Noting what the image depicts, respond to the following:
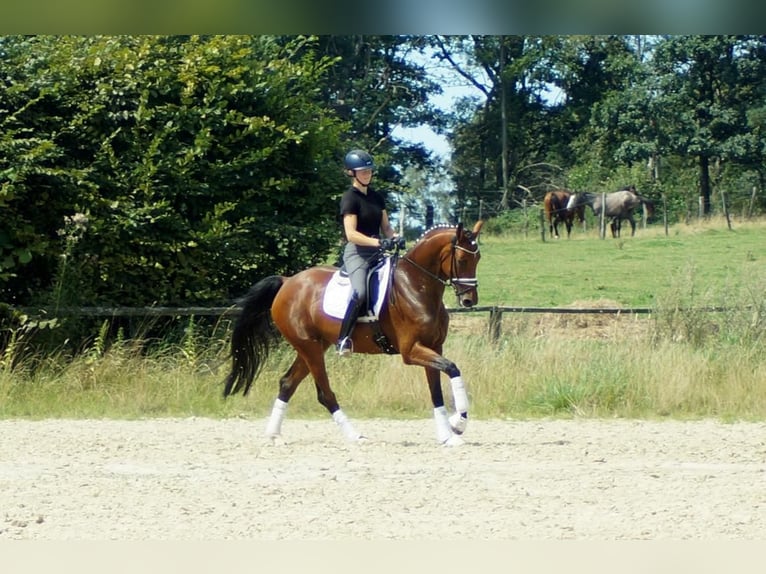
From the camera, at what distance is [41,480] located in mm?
7781

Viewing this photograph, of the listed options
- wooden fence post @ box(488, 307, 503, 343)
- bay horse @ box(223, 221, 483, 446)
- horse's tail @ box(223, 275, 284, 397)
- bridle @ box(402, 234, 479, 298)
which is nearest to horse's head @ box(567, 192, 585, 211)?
wooden fence post @ box(488, 307, 503, 343)

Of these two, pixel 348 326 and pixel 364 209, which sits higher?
pixel 364 209

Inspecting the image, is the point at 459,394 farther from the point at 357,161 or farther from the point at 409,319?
the point at 357,161

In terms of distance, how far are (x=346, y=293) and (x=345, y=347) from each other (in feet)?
1.56

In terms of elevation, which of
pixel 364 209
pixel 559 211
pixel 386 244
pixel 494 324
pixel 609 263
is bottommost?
pixel 494 324

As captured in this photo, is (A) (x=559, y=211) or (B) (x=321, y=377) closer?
(B) (x=321, y=377)

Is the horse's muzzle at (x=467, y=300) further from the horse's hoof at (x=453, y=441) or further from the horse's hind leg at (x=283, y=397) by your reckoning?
the horse's hind leg at (x=283, y=397)

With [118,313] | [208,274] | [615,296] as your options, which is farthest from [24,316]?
[615,296]

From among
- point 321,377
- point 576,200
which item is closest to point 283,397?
point 321,377

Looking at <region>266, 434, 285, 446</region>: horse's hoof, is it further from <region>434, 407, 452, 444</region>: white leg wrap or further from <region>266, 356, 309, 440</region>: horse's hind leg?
<region>434, 407, 452, 444</region>: white leg wrap

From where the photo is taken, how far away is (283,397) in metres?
9.89

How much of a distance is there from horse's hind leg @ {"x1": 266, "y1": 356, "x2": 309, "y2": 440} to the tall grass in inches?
80.8

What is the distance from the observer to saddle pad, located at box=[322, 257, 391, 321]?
9641 mm

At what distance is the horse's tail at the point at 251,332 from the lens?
34.2ft
